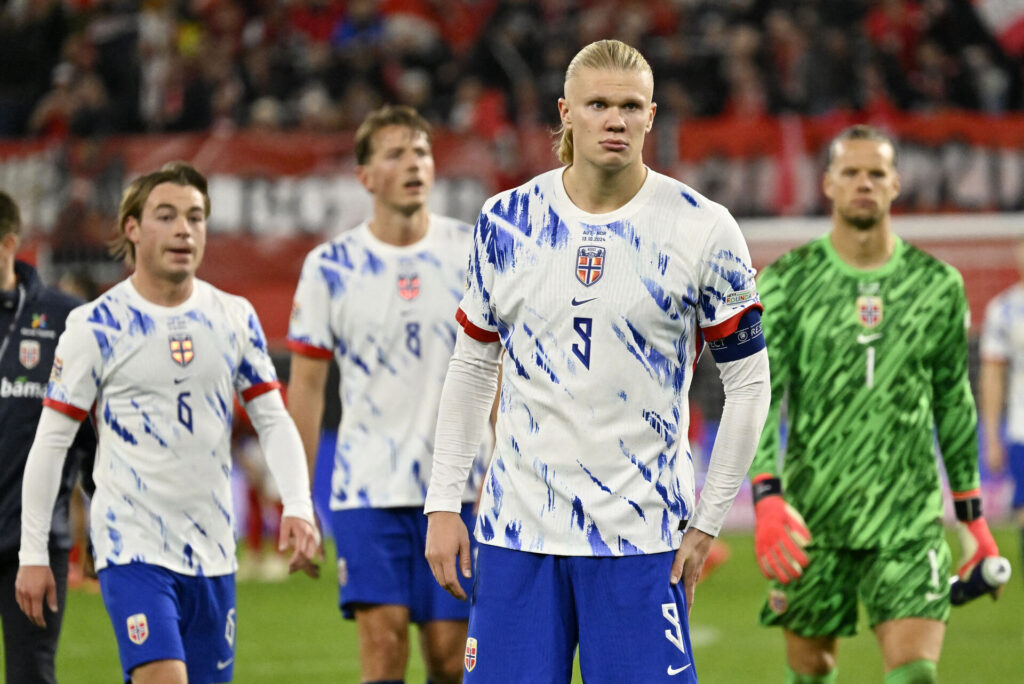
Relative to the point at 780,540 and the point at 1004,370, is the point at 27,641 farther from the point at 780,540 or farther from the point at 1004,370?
the point at 1004,370

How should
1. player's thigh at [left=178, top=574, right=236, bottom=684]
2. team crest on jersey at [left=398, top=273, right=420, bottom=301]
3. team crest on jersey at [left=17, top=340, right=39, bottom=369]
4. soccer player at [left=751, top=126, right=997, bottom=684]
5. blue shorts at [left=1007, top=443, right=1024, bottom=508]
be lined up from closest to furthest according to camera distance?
player's thigh at [left=178, top=574, right=236, bottom=684] < team crest on jersey at [left=17, top=340, right=39, bottom=369] < soccer player at [left=751, top=126, right=997, bottom=684] < team crest on jersey at [left=398, top=273, right=420, bottom=301] < blue shorts at [left=1007, top=443, right=1024, bottom=508]

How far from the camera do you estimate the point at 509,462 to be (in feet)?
13.3

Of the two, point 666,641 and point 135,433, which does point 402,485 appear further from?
point 666,641

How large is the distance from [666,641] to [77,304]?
2933mm

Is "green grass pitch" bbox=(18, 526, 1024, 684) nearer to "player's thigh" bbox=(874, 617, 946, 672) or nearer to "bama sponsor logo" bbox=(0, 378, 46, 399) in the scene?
"player's thigh" bbox=(874, 617, 946, 672)

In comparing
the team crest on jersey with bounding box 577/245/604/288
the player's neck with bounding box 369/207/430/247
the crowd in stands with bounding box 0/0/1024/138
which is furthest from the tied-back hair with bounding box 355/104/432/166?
the crowd in stands with bounding box 0/0/1024/138

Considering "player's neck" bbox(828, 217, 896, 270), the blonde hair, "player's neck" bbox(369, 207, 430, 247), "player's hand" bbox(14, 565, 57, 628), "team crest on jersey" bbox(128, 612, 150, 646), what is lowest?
"team crest on jersey" bbox(128, 612, 150, 646)

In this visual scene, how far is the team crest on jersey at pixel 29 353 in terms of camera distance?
5.63m

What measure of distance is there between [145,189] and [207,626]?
155cm

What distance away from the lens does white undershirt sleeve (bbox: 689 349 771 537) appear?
3.94 metres

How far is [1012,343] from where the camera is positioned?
35.8 ft

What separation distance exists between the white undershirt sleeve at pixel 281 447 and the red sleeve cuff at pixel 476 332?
146 cm

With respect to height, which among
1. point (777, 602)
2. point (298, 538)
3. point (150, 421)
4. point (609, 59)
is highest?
point (609, 59)

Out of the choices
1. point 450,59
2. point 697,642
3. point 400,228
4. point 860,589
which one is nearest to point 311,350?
point 400,228
